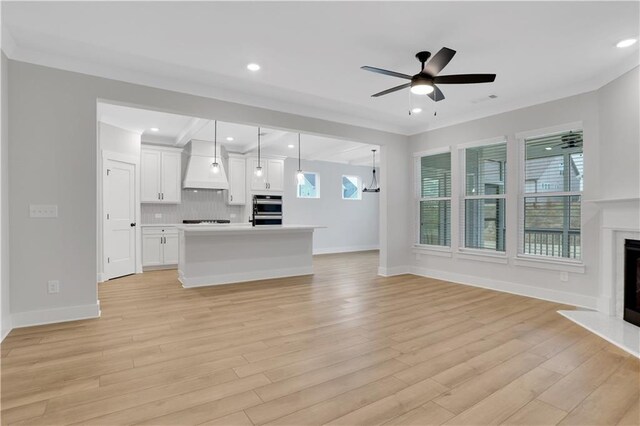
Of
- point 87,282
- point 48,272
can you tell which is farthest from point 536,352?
point 48,272

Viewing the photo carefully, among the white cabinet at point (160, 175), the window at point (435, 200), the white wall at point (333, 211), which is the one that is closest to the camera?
the window at point (435, 200)

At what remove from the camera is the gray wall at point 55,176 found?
3.39 meters

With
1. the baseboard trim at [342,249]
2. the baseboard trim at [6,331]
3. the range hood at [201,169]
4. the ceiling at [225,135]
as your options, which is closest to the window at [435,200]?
the ceiling at [225,135]

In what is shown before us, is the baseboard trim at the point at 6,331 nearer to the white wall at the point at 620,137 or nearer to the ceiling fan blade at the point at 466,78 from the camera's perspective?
the ceiling fan blade at the point at 466,78

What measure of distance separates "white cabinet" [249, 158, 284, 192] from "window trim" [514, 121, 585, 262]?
5578mm

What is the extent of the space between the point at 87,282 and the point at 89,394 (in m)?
1.98

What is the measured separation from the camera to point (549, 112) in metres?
4.62

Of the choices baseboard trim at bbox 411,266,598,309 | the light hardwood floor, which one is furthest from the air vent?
the light hardwood floor

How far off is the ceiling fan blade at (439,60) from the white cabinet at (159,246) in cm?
618

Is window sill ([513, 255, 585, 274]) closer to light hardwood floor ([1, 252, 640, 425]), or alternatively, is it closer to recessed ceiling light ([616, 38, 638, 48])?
light hardwood floor ([1, 252, 640, 425])

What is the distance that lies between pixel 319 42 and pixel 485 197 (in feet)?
12.4

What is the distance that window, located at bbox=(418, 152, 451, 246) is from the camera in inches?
240

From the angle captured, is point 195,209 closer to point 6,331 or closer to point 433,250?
point 6,331

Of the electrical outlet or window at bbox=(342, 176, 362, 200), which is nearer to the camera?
the electrical outlet
